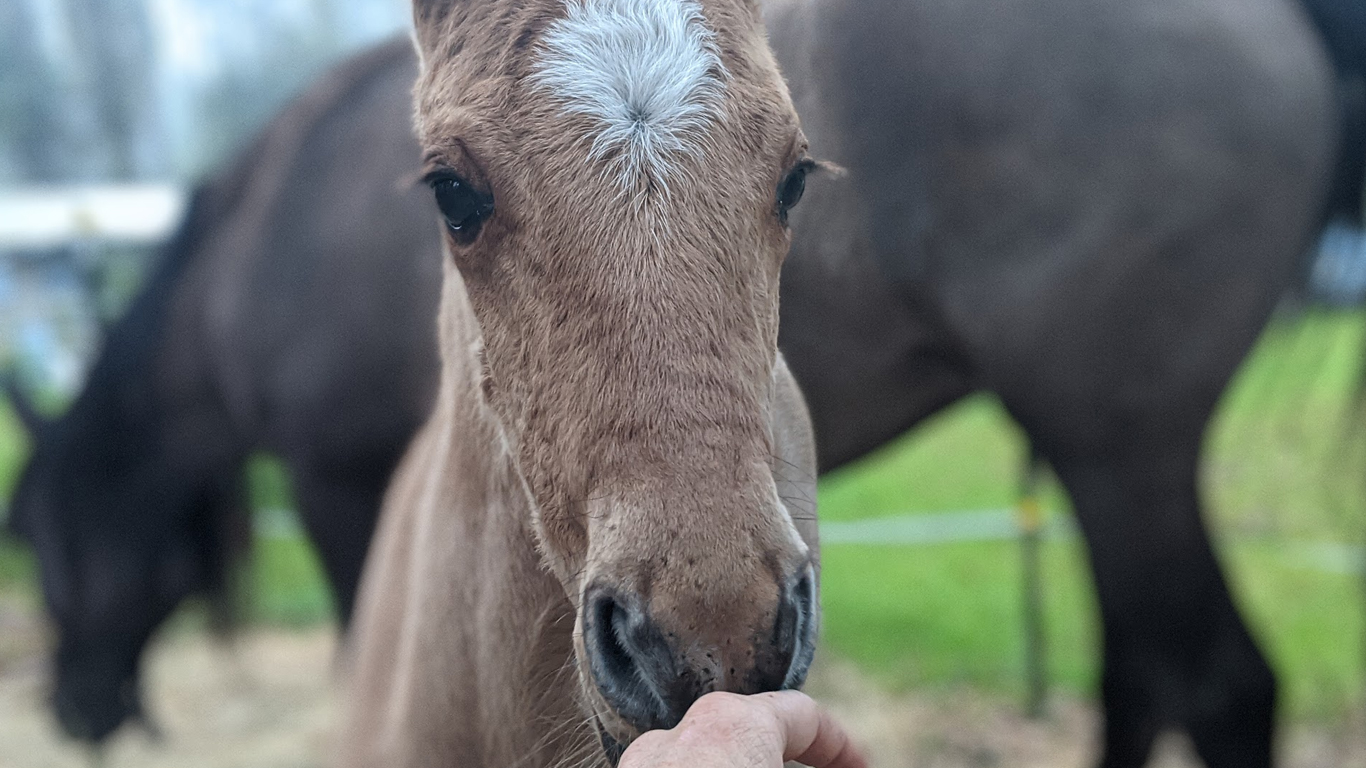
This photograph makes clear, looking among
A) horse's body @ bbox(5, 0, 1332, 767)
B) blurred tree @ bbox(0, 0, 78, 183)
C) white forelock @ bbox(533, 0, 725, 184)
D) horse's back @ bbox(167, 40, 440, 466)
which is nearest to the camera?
white forelock @ bbox(533, 0, 725, 184)

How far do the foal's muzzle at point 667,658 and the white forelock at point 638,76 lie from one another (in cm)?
34

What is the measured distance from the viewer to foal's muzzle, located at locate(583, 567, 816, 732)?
68cm

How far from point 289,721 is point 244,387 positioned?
135 cm

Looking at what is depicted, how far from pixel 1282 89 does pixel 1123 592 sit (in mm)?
838

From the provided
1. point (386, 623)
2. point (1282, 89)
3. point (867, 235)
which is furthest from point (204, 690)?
point (1282, 89)

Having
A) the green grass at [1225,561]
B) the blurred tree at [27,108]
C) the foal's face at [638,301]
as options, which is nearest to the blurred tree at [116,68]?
the blurred tree at [27,108]

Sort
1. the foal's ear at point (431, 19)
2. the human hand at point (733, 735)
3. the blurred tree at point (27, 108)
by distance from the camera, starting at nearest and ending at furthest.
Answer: the human hand at point (733, 735) < the foal's ear at point (431, 19) < the blurred tree at point (27, 108)

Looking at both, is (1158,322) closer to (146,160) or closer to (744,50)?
(744,50)

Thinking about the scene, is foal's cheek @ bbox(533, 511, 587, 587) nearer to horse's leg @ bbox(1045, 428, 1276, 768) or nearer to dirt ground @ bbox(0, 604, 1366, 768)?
horse's leg @ bbox(1045, 428, 1276, 768)

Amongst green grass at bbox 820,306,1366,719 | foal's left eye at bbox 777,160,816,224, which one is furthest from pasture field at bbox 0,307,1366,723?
foal's left eye at bbox 777,160,816,224

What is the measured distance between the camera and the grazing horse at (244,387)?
2.28 metres

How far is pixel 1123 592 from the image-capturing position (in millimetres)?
1645

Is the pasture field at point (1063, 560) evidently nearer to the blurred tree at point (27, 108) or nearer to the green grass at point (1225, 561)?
the green grass at point (1225, 561)

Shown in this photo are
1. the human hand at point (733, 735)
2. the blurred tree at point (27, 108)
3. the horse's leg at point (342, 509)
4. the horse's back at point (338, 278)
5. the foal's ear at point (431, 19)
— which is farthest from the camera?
the blurred tree at point (27, 108)
